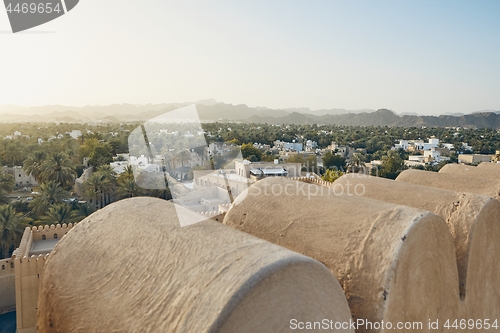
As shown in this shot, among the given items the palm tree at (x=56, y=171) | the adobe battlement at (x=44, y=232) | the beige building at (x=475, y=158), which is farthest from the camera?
the beige building at (x=475, y=158)

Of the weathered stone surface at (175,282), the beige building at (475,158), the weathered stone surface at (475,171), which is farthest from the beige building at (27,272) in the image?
the beige building at (475,158)

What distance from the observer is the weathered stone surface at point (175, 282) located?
2.21m

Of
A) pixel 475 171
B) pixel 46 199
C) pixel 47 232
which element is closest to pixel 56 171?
pixel 46 199

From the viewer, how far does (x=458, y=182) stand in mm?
5789

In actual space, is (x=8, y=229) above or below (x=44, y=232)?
below

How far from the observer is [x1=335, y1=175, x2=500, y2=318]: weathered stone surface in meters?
4.07

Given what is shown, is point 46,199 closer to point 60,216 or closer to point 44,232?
point 60,216

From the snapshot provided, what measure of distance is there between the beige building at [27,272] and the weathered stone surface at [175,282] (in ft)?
9.41

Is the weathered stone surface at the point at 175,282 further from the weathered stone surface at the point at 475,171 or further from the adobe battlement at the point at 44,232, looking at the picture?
the adobe battlement at the point at 44,232

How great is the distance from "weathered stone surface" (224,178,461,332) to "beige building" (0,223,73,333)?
148 inches

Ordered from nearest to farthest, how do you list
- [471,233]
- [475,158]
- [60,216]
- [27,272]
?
1. [471,233]
2. [27,272]
3. [60,216]
4. [475,158]

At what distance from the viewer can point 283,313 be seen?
231 centimetres

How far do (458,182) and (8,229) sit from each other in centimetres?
1578

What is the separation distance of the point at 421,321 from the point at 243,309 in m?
2.06
